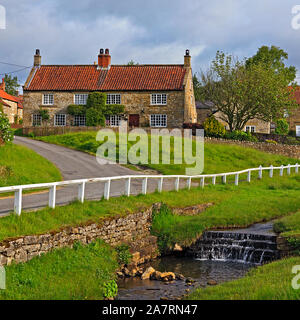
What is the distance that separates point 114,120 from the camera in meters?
53.1

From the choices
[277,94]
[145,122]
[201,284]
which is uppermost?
[277,94]

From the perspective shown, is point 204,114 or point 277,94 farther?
point 204,114

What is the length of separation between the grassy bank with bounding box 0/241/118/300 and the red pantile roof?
40773 mm

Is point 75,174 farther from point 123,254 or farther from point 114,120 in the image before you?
point 114,120

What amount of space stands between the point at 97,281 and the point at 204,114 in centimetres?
5906

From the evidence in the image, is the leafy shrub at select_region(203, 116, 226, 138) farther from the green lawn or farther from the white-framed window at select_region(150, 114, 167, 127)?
the green lawn

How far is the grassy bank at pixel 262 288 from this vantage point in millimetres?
9028

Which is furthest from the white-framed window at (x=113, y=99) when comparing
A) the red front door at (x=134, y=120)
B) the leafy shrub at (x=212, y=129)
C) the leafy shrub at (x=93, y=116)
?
the leafy shrub at (x=212, y=129)

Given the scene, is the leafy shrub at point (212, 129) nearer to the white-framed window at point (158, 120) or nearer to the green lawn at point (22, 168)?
the white-framed window at point (158, 120)

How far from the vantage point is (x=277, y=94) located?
178 feet

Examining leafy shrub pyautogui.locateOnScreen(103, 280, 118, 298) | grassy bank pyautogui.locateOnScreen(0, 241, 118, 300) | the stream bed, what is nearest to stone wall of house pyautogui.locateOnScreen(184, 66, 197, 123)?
the stream bed
